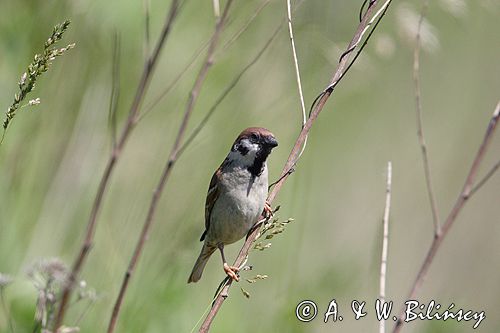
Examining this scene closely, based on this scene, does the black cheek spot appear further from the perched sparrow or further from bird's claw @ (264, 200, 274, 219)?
bird's claw @ (264, 200, 274, 219)

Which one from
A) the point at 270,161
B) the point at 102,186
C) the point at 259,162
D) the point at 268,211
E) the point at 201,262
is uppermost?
the point at 270,161

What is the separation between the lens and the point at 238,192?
323 centimetres

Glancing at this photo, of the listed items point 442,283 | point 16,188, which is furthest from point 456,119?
point 16,188

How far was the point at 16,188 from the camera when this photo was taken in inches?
123

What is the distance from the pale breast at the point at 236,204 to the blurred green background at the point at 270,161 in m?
0.12

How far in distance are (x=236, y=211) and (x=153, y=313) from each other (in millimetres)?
532

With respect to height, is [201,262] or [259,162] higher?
[259,162]

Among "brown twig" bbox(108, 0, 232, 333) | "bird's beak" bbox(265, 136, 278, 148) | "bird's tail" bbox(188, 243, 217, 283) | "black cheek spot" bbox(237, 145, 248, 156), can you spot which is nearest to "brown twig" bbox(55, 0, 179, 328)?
"brown twig" bbox(108, 0, 232, 333)

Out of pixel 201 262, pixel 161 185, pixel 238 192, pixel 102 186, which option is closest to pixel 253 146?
pixel 238 192

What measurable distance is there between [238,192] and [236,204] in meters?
0.06

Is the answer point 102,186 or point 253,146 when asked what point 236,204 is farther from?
point 102,186

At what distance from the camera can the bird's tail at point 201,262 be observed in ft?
10.7

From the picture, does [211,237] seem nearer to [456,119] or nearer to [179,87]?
[179,87]

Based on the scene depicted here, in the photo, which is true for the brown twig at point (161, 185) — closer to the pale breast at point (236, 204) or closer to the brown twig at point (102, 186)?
the brown twig at point (102, 186)
